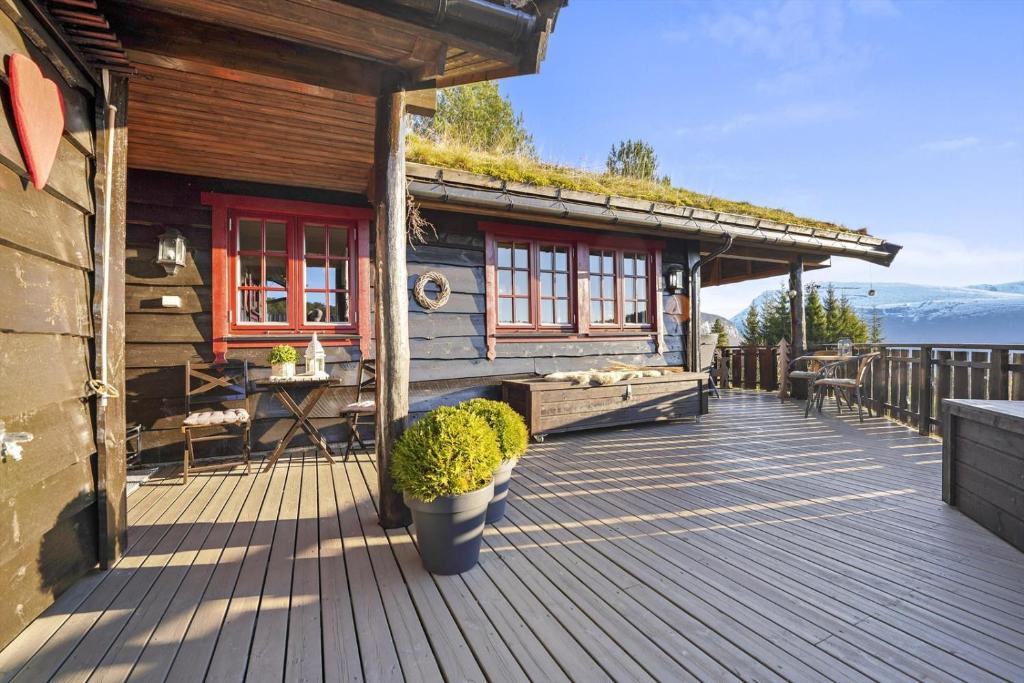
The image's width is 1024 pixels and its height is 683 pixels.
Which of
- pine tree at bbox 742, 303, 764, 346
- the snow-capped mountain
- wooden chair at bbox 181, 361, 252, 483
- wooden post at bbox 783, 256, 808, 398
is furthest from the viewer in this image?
the snow-capped mountain

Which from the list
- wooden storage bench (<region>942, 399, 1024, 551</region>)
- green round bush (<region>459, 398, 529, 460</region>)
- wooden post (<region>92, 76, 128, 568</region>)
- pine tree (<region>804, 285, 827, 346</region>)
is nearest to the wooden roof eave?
wooden post (<region>92, 76, 128, 568</region>)

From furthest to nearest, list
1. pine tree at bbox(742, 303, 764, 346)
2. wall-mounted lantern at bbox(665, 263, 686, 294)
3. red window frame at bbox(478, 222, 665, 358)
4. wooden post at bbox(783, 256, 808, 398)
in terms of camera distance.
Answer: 1. pine tree at bbox(742, 303, 764, 346)
2. wooden post at bbox(783, 256, 808, 398)
3. wall-mounted lantern at bbox(665, 263, 686, 294)
4. red window frame at bbox(478, 222, 665, 358)

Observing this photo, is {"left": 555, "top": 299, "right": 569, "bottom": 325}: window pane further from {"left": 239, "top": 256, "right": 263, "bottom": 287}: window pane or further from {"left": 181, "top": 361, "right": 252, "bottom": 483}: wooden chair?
{"left": 181, "top": 361, "right": 252, "bottom": 483}: wooden chair

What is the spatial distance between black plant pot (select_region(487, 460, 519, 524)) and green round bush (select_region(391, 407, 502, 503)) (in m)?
0.37

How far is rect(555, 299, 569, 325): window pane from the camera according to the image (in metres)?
5.30

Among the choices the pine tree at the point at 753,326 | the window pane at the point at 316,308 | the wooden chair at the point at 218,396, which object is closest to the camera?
the wooden chair at the point at 218,396

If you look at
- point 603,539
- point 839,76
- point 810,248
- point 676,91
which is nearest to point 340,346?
point 603,539

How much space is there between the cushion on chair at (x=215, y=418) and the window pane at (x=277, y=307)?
1.05 meters

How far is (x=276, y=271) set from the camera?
172 inches

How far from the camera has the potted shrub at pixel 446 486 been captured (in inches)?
71.4

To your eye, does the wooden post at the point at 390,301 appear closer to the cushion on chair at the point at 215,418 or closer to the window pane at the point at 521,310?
the cushion on chair at the point at 215,418

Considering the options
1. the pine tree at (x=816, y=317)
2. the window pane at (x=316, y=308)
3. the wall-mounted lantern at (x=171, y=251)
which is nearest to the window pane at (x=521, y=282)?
the window pane at (x=316, y=308)

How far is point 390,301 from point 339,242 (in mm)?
2430

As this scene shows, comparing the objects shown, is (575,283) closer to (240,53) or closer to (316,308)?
(316,308)
